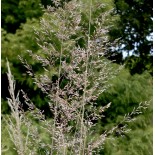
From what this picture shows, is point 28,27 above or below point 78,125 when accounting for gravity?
above

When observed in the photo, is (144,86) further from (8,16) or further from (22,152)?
(22,152)

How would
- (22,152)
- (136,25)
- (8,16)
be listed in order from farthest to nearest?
(136,25), (8,16), (22,152)

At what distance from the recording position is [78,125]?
151 centimetres

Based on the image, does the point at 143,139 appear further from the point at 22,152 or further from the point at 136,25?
the point at 22,152

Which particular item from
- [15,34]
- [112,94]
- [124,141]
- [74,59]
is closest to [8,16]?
[15,34]

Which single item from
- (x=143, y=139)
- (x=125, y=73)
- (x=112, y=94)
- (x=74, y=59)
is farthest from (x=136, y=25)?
(x=74, y=59)

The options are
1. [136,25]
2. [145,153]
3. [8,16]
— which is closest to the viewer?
[145,153]

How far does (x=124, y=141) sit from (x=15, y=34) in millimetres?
1389

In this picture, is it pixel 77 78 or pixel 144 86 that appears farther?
pixel 144 86

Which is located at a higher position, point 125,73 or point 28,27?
point 28,27

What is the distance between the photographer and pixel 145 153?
4098 millimetres

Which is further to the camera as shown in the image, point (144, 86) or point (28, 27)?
point (144, 86)

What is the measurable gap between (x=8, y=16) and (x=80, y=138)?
3182mm

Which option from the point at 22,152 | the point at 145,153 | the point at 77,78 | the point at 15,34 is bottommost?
the point at 145,153
